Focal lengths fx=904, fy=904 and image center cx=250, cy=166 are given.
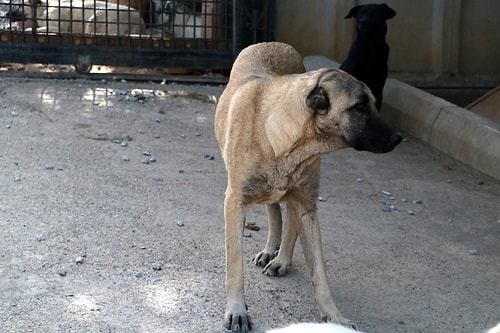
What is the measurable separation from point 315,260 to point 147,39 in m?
6.08

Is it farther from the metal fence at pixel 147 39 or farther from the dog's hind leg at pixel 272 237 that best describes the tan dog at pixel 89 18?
the dog's hind leg at pixel 272 237

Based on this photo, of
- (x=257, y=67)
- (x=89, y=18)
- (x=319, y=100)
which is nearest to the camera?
(x=319, y=100)

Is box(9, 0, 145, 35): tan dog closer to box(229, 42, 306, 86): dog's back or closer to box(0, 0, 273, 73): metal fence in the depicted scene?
box(0, 0, 273, 73): metal fence

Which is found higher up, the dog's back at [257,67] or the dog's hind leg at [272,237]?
the dog's back at [257,67]

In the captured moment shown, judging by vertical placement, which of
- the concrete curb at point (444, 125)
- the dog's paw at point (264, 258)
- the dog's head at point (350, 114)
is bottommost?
the dog's paw at point (264, 258)

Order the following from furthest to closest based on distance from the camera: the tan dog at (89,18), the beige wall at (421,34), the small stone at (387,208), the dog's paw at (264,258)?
1. the tan dog at (89,18)
2. the beige wall at (421,34)
3. the small stone at (387,208)
4. the dog's paw at (264,258)

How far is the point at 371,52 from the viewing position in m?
9.03

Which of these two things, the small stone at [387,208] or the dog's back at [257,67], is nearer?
the dog's back at [257,67]

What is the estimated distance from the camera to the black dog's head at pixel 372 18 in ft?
29.6

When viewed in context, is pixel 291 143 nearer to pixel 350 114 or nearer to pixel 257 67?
pixel 350 114

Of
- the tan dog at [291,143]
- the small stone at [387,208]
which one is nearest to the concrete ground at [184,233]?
the small stone at [387,208]

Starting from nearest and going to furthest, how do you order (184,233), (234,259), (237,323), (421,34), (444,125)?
(237,323) < (234,259) < (184,233) < (444,125) < (421,34)

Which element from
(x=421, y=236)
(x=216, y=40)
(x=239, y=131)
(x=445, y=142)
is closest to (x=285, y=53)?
(x=239, y=131)

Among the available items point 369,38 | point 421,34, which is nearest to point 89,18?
point 369,38
